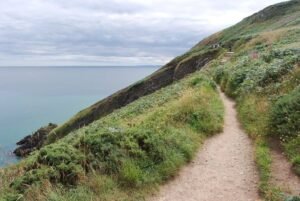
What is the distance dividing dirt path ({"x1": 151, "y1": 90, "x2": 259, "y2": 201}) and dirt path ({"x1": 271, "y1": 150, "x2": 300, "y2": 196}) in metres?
0.52

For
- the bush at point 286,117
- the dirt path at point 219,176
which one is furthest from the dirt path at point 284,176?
the bush at point 286,117

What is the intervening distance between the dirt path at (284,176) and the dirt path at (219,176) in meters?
0.52

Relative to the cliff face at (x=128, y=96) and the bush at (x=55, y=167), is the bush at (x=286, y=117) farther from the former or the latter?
the cliff face at (x=128, y=96)

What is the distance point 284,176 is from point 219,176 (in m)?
1.66

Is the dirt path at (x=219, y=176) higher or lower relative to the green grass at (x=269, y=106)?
lower

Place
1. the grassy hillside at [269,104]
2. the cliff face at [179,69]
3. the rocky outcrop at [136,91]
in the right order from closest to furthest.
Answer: the grassy hillside at [269,104]
the cliff face at [179,69]
the rocky outcrop at [136,91]

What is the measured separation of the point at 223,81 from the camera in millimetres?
26000

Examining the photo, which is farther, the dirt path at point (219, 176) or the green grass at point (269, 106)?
the green grass at point (269, 106)

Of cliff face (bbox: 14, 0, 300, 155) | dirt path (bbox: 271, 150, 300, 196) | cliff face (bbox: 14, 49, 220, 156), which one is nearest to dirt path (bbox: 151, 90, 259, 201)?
dirt path (bbox: 271, 150, 300, 196)

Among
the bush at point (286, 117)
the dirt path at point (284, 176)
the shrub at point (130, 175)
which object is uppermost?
the bush at point (286, 117)

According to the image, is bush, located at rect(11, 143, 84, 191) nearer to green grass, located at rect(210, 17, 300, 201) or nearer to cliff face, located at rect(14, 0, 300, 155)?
green grass, located at rect(210, 17, 300, 201)

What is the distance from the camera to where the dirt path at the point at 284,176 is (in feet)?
29.5

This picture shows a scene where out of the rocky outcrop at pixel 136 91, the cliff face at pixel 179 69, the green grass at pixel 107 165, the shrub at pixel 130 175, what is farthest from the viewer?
the rocky outcrop at pixel 136 91

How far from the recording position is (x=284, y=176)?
9.71m
